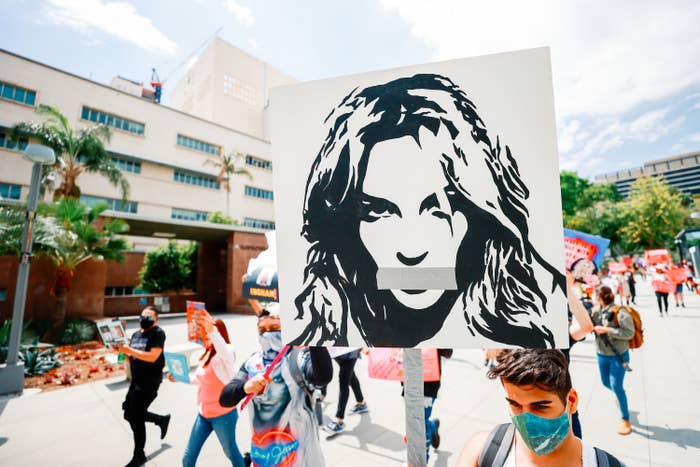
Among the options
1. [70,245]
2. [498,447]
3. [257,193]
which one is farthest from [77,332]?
[257,193]

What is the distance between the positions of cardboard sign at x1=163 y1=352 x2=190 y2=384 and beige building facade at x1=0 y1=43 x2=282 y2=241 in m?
18.1

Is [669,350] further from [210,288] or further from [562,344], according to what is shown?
[210,288]

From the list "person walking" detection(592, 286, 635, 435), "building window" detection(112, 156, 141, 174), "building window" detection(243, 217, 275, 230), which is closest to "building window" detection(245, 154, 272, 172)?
"building window" detection(243, 217, 275, 230)

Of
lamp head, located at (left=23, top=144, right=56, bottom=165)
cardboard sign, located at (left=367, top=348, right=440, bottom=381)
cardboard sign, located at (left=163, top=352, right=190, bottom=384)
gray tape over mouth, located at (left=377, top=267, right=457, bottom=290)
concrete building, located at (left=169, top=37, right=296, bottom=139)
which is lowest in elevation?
cardboard sign, located at (left=163, top=352, right=190, bottom=384)

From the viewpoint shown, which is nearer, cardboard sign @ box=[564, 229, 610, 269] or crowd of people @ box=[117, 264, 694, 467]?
crowd of people @ box=[117, 264, 694, 467]

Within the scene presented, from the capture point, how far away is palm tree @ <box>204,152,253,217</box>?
33444 mm

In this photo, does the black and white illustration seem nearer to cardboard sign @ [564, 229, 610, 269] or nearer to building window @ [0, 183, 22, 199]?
cardboard sign @ [564, 229, 610, 269]

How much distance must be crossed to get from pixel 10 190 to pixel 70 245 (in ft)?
67.0

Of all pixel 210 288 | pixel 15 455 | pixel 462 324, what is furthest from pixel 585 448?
pixel 210 288

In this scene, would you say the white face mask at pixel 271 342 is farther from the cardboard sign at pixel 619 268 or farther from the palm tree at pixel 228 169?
the palm tree at pixel 228 169

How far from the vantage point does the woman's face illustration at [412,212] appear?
122cm

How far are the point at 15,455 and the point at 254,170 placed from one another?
36.6m

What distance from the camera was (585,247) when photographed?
12.0 ft

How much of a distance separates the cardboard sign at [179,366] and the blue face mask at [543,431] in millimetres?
3861
